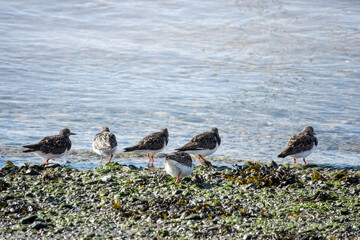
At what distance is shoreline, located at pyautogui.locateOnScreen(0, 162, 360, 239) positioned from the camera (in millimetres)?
6023

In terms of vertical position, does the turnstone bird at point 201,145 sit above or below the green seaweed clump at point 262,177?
above

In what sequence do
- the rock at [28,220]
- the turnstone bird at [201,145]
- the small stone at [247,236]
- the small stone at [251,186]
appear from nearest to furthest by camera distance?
1. the small stone at [247,236]
2. the rock at [28,220]
3. the small stone at [251,186]
4. the turnstone bird at [201,145]

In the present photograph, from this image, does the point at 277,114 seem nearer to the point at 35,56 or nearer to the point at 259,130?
the point at 259,130

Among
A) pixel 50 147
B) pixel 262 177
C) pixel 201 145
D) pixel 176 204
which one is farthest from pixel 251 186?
pixel 50 147

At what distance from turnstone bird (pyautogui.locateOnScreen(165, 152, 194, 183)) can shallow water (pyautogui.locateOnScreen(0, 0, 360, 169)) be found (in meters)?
2.23

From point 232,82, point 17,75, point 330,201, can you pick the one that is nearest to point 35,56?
point 17,75

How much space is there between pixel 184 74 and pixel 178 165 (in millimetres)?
10322

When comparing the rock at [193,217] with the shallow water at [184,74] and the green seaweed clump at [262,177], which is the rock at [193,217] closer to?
the green seaweed clump at [262,177]

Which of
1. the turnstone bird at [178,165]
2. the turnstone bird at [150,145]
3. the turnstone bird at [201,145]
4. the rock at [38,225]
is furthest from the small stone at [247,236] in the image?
the turnstone bird at [150,145]

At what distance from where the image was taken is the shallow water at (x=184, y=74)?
40.1 feet

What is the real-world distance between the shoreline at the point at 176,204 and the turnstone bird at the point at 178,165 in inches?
6.2

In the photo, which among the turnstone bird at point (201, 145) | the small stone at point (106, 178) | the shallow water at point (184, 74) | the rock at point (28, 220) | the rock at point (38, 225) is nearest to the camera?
the rock at point (38, 225)

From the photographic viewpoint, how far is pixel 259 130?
41.1 ft

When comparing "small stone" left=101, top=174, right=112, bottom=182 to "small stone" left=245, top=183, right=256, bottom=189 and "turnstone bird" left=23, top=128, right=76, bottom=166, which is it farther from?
"small stone" left=245, top=183, right=256, bottom=189
